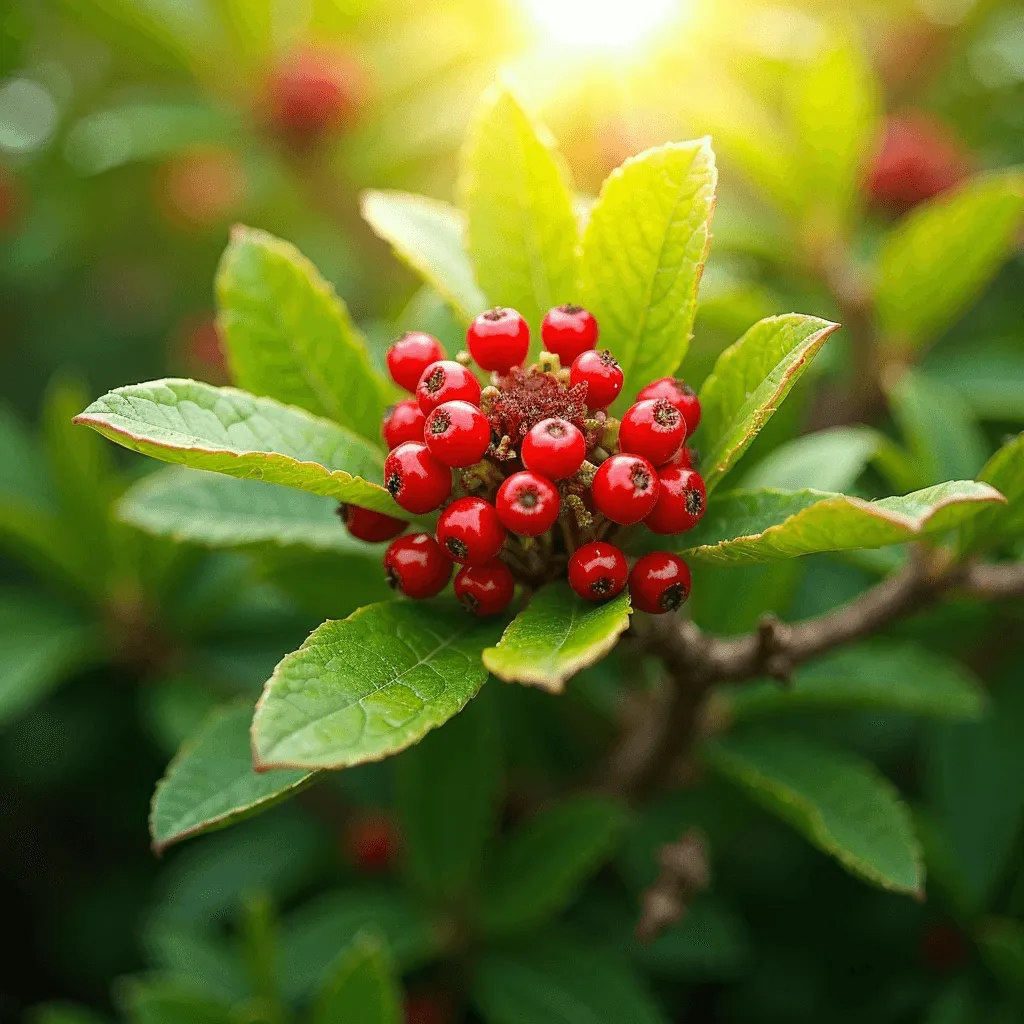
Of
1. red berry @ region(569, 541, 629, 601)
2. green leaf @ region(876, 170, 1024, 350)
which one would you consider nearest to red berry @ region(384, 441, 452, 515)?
red berry @ region(569, 541, 629, 601)

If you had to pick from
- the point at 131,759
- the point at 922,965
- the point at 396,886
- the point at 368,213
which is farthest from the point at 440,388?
the point at 131,759

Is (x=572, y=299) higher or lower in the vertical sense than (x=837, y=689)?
higher

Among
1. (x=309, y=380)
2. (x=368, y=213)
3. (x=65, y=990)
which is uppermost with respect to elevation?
(x=368, y=213)

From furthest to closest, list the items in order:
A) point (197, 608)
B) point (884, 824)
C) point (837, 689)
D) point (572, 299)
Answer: point (197, 608)
point (837, 689)
point (884, 824)
point (572, 299)

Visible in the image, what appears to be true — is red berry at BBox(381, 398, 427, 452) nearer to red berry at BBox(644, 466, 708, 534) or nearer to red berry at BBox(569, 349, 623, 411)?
red berry at BBox(569, 349, 623, 411)

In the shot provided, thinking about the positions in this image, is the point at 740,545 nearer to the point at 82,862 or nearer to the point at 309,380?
the point at 309,380

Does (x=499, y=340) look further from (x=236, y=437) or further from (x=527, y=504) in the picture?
(x=236, y=437)

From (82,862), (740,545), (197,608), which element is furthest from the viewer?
(82,862)

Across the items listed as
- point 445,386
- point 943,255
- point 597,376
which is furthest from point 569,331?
point 943,255
